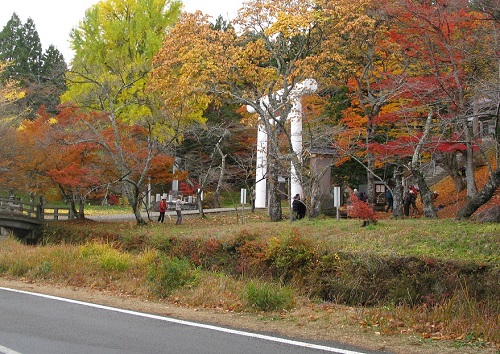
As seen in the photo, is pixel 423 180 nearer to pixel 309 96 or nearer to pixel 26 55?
pixel 309 96

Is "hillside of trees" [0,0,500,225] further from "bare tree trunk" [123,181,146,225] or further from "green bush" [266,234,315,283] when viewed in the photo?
"green bush" [266,234,315,283]

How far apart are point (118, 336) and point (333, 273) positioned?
848 centimetres

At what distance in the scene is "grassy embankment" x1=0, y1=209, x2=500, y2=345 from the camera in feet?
34.0

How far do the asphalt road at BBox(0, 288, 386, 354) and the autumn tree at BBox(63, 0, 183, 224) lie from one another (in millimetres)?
17404

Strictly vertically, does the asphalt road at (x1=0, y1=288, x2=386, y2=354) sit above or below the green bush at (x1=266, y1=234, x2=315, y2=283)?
below

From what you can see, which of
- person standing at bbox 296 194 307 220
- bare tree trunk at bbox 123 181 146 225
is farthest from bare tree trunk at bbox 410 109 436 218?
bare tree trunk at bbox 123 181 146 225

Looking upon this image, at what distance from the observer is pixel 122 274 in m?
15.6

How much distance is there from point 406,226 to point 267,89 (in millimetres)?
9951

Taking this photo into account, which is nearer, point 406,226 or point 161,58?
point 406,226

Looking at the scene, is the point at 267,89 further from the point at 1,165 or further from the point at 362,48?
the point at 1,165

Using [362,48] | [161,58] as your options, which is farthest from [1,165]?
[362,48]

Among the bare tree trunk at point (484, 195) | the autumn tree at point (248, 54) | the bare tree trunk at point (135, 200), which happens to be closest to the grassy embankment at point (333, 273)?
the bare tree trunk at point (484, 195)

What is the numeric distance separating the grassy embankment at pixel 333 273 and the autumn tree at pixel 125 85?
864 centimetres

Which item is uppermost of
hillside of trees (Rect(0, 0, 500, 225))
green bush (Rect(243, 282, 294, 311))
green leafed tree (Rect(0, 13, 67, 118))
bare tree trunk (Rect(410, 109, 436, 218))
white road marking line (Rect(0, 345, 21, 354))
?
green leafed tree (Rect(0, 13, 67, 118))
